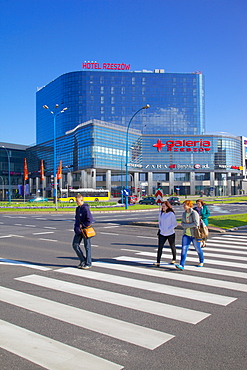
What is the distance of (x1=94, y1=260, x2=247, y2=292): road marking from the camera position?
6880 millimetres

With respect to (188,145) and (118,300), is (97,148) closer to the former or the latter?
(188,145)

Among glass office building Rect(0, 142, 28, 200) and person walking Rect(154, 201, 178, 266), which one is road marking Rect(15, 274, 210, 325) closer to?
person walking Rect(154, 201, 178, 266)

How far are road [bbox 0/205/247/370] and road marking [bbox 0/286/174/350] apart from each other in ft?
0.04

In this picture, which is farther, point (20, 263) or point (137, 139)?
point (137, 139)

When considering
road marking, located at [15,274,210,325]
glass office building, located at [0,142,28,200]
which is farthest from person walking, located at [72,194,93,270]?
glass office building, located at [0,142,28,200]

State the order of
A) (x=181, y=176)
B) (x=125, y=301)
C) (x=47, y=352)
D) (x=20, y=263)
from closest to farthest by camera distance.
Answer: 1. (x=47, y=352)
2. (x=125, y=301)
3. (x=20, y=263)
4. (x=181, y=176)

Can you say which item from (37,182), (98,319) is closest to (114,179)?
(37,182)

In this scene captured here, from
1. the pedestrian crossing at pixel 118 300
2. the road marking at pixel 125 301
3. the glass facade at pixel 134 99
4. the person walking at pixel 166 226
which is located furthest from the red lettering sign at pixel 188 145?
the road marking at pixel 125 301

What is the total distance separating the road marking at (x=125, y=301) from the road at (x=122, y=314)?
0.02 meters

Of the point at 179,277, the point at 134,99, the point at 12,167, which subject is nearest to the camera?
the point at 179,277

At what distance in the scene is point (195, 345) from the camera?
4.21 meters

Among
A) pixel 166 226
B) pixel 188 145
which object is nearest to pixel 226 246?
pixel 166 226

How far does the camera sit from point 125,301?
5906 mm

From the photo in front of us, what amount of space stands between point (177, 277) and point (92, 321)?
3.14 m
